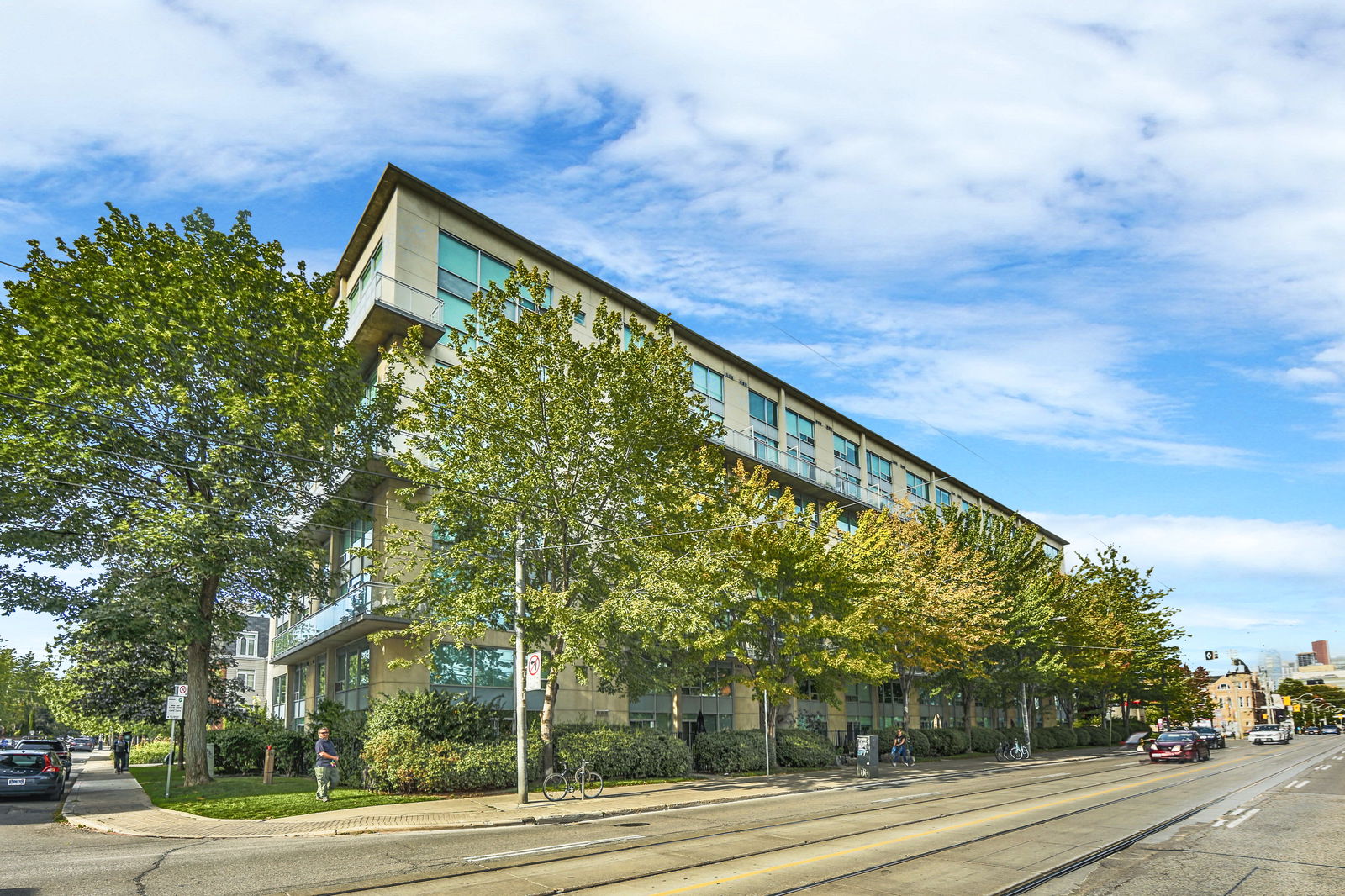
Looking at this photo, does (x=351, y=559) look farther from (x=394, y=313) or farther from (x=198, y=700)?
(x=394, y=313)

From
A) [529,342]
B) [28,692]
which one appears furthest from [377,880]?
[28,692]

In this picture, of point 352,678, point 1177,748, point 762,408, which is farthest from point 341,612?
point 1177,748

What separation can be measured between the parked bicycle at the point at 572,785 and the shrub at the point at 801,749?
469 inches

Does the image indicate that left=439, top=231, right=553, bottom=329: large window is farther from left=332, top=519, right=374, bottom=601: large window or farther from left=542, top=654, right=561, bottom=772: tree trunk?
left=542, top=654, right=561, bottom=772: tree trunk

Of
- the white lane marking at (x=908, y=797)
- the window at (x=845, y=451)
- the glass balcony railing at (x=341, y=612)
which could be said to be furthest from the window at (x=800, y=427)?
the white lane marking at (x=908, y=797)

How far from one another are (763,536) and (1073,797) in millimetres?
11509

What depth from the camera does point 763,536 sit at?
28.4m

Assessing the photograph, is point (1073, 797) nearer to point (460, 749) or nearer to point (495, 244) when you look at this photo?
point (460, 749)

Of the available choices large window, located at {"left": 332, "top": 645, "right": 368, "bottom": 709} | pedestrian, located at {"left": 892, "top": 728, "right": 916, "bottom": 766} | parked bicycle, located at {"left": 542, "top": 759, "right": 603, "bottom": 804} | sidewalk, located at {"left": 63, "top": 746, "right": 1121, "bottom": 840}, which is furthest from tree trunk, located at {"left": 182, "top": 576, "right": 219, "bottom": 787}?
pedestrian, located at {"left": 892, "top": 728, "right": 916, "bottom": 766}

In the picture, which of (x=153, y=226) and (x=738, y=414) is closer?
(x=153, y=226)

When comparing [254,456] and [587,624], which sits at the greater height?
[254,456]

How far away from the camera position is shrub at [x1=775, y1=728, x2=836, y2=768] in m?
32.2

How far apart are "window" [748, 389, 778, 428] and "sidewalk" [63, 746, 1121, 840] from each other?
21.2 metres

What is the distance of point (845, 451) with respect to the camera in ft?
175
